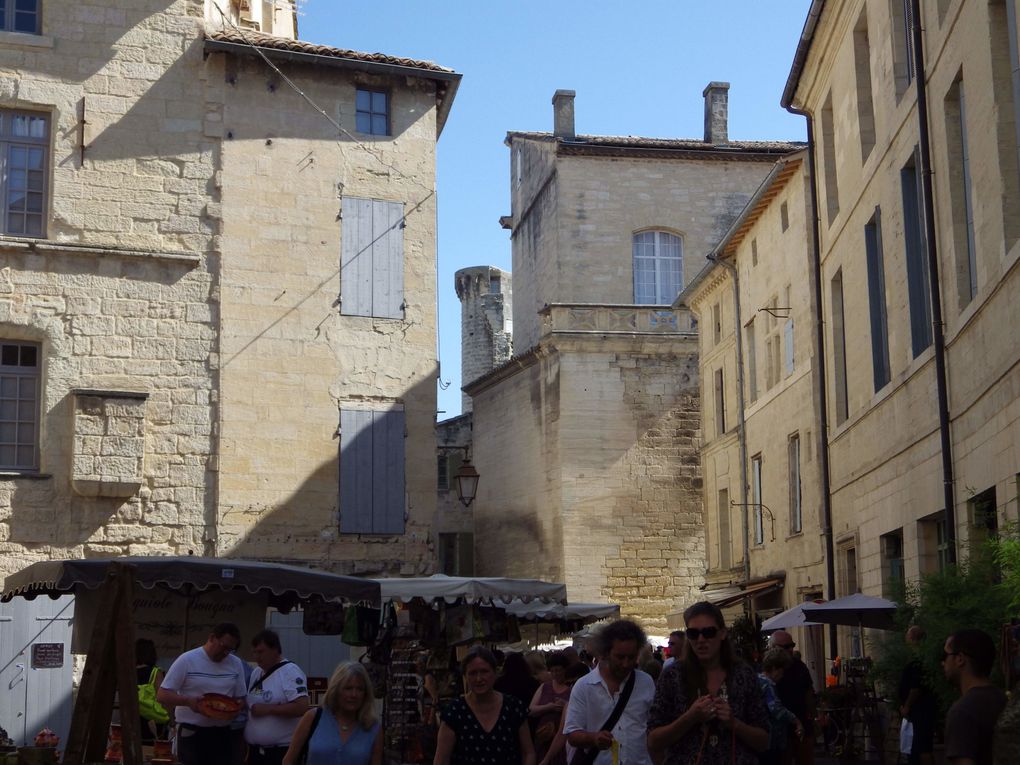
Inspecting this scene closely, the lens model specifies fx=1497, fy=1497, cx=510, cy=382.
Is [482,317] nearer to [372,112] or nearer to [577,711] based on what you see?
[372,112]

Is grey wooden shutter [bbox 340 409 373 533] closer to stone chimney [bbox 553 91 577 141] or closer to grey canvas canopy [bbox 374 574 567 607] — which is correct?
grey canvas canopy [bbox 374 574 567 607]

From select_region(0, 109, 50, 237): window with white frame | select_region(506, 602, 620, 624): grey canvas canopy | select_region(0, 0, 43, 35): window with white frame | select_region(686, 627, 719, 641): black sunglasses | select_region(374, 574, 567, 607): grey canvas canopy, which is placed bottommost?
select_region(686, 627, 719, 641): black sunglasses

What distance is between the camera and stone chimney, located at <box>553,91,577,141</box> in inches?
1405

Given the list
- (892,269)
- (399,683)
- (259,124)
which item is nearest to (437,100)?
(259,124)

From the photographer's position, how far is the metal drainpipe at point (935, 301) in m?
13.3

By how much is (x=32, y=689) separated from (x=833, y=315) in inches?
433

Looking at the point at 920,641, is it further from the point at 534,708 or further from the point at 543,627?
the point at 543,627

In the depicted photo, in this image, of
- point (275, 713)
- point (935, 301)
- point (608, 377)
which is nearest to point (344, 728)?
point (275, 713)

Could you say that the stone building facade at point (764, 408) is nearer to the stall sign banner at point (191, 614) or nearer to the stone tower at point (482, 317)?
the stall sign banner at point (191, 614)

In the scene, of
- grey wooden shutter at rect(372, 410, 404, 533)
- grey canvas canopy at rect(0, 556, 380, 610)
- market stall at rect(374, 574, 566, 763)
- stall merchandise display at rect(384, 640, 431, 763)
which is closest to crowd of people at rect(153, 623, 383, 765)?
grey canvas canopy at rect(0, 556, 380, 610)

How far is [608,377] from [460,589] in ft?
59.8

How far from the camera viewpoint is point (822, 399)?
20250 mm

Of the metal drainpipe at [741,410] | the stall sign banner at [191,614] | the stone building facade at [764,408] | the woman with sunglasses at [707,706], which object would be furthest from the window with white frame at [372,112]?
the woman with sunglasses at [707,706]

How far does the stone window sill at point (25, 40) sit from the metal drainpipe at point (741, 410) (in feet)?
42.8
